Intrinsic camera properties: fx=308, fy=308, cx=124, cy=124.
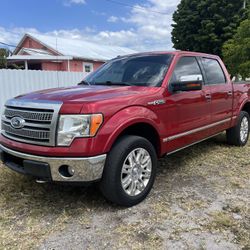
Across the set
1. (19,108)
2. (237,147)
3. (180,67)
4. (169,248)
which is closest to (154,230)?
(169,248)

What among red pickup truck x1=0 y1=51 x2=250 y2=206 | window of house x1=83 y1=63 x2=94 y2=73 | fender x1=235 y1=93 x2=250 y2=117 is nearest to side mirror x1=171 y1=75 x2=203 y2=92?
red pickup truck x1=0 y1=51 x2=250 y2=206

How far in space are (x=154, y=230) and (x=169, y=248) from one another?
33 centimetres

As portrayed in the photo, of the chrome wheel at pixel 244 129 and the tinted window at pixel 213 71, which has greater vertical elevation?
the tinted window at pixel 213 71

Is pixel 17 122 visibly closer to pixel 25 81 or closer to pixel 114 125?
pixel 114 125

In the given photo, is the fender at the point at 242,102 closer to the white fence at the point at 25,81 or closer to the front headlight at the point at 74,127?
the front headlight at the point at 74,127

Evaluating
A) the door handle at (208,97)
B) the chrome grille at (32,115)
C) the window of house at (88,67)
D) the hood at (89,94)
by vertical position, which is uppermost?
the window of house at (88,67)

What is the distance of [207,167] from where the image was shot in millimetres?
5043

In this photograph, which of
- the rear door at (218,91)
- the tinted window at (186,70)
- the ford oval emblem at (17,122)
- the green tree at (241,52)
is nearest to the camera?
the ford oval emblem at (17,122)

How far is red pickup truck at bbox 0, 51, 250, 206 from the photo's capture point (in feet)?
10.3

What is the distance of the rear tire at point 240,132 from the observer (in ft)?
20.3

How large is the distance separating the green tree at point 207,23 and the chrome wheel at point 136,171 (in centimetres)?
2273

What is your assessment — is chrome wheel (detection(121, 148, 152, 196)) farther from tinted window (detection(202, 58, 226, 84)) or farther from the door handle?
tinted window (detection(202, 58, 226, 84))

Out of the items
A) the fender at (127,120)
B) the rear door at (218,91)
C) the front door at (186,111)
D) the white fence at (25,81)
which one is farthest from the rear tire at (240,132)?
the white fence at (25,81)

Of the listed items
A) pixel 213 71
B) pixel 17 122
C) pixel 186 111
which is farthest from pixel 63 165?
pixel 213 71
